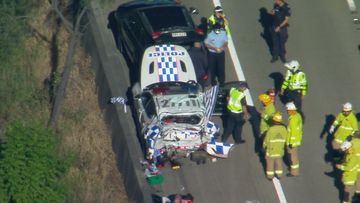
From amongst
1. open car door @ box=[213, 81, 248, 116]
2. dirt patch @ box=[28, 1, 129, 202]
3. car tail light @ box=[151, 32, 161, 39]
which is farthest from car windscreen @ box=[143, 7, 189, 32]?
dirt patch @ box=[28, 1, 129, 202]

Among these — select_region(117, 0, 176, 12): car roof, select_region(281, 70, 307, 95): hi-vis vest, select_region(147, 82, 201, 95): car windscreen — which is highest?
select_region(117, 0, 176, 12): car roof

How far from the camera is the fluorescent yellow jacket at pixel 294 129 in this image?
102ft

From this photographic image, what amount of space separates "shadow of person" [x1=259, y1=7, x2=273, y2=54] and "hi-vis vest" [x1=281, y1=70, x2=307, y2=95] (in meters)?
3.67

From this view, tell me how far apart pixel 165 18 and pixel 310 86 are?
4075 mm

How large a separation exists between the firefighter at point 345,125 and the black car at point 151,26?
4450 millimetres

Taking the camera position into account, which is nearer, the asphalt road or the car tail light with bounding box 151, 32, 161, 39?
the asphalt road

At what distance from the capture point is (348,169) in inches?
1193

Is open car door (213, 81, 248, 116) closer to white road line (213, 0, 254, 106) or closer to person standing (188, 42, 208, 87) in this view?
person standing (188, 42, 208, 87)

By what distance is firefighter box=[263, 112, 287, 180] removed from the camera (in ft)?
101

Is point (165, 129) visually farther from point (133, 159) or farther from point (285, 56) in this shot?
point (285, 56)

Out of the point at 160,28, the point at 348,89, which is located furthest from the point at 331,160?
the point at 160,28

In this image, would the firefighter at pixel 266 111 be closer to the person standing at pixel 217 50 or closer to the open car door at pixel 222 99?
the open car door at pixel 222 99

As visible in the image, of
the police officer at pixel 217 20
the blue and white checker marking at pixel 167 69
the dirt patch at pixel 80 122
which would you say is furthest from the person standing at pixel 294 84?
the dirt patch at pixel 80 122

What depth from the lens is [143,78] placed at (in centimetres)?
3294
